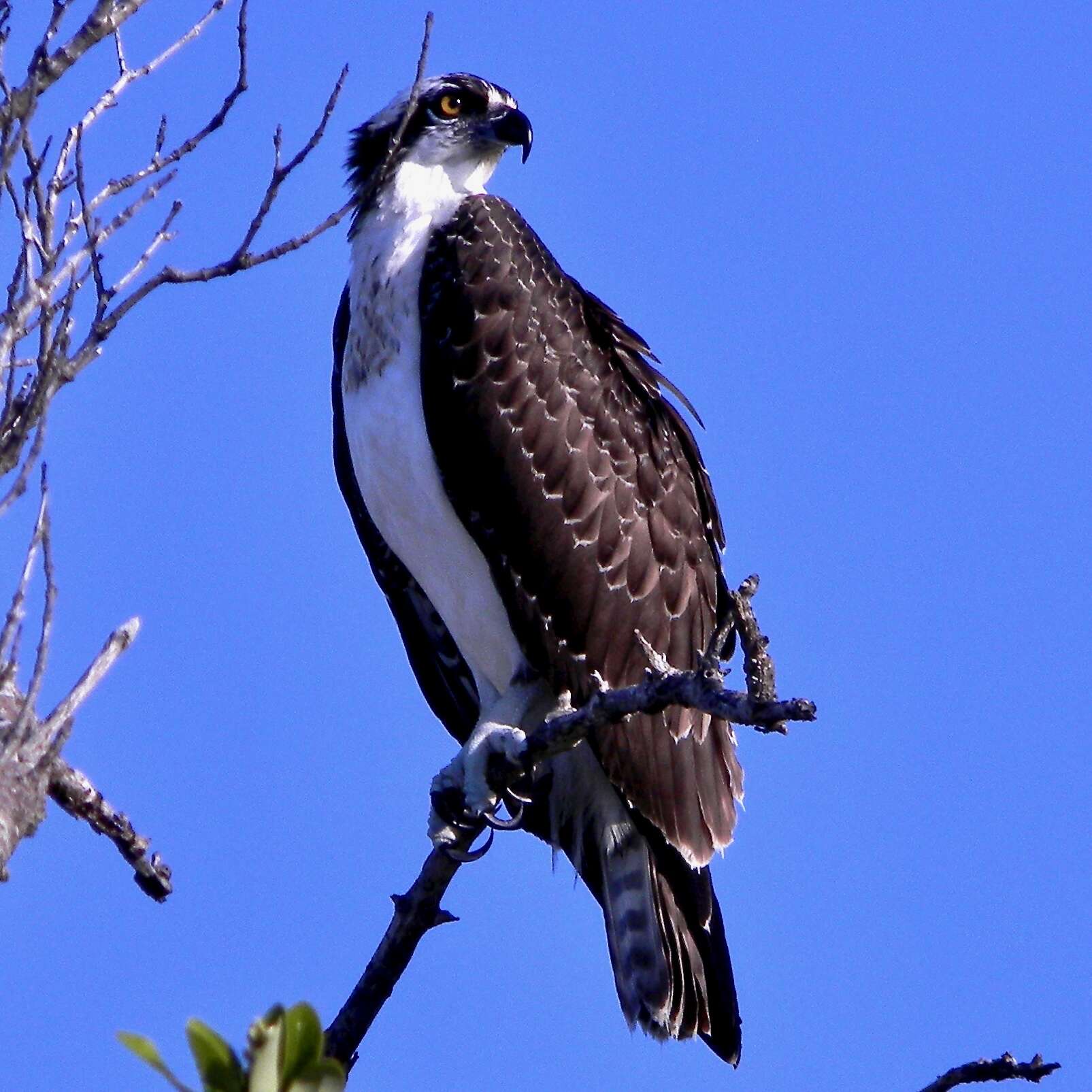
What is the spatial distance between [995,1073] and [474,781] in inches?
86.8

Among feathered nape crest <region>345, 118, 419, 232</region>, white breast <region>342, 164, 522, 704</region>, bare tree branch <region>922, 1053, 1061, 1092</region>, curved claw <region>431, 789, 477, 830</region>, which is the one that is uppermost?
feathered nape crest <region>345, 118, 419, 232</region>

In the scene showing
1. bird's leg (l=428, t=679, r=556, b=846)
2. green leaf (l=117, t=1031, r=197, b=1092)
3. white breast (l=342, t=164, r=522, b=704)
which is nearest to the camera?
green leaf (l=117, t=1031, r=197, b=1092)

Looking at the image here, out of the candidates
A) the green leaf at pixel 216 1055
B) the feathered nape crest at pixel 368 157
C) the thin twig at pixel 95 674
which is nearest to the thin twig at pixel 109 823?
the thin twig at pixel 95 674

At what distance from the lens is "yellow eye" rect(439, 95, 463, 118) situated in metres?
7.04

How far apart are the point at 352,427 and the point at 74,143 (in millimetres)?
2061

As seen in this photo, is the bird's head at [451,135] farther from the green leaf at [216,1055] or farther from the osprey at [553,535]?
the green leaf at [216,1055]

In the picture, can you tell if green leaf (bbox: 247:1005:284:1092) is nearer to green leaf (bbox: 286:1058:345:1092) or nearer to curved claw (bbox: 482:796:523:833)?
green leaf (bbox: 286:1058:345:1092)

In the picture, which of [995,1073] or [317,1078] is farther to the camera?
[995,1073]

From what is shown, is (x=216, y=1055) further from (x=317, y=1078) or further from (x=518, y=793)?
(x=518, y=793)

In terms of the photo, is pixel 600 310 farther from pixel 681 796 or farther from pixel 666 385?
pixel 681 796

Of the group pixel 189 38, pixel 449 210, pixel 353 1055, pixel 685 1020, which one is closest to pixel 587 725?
pixel 353 1055

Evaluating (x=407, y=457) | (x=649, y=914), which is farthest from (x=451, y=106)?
(x=649, y=914)

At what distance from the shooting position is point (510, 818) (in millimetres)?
6152

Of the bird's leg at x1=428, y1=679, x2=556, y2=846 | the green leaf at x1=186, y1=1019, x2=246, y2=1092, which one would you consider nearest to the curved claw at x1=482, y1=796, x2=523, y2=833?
the bird's leg at x1=428, y1=679, x2=556, y2=846
